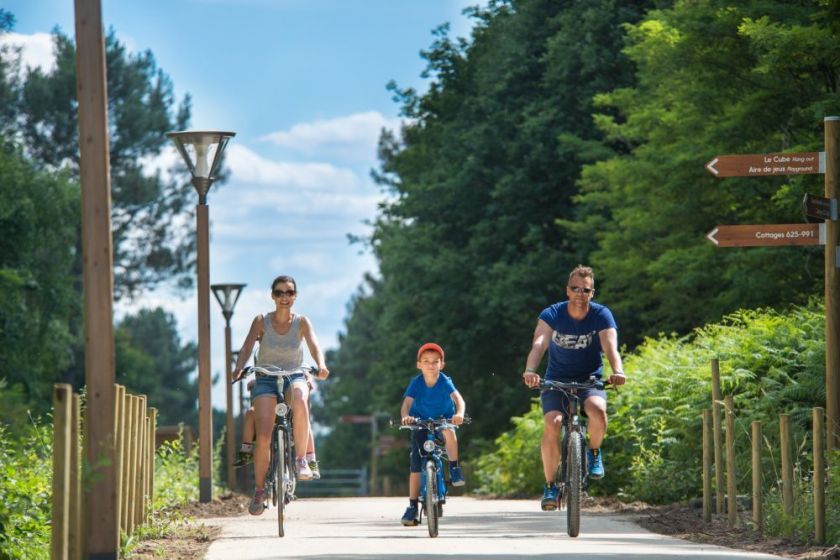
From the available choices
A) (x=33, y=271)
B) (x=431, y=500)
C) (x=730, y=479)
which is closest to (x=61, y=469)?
(x=431, y=500)

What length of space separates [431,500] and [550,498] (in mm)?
937

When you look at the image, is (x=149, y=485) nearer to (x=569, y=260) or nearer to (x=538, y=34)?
(x=569, y=260)

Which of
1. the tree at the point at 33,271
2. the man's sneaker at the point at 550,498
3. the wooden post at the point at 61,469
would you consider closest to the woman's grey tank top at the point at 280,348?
the man's sneaker at the point at 550,498

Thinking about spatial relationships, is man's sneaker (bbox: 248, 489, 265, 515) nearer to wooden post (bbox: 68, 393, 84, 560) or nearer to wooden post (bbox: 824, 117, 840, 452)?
wooden post (bbox: 68, 393, 84, 560)

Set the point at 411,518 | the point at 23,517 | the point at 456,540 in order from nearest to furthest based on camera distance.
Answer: the point at 23,517 → the point at 456,540 → the point at 411,518

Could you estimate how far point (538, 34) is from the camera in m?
43.0

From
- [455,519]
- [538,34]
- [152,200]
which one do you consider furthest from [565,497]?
[152,200]

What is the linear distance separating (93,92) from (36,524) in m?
3.03

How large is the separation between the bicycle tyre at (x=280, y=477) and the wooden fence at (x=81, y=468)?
112 centimetres

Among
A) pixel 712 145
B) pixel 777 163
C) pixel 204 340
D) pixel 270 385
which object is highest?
pixel 712 145

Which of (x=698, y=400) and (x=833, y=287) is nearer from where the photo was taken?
(x=833, y=287)

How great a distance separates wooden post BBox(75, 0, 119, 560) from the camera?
9.93 m

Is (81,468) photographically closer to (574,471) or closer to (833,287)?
(574,471)

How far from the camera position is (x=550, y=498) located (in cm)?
1258
